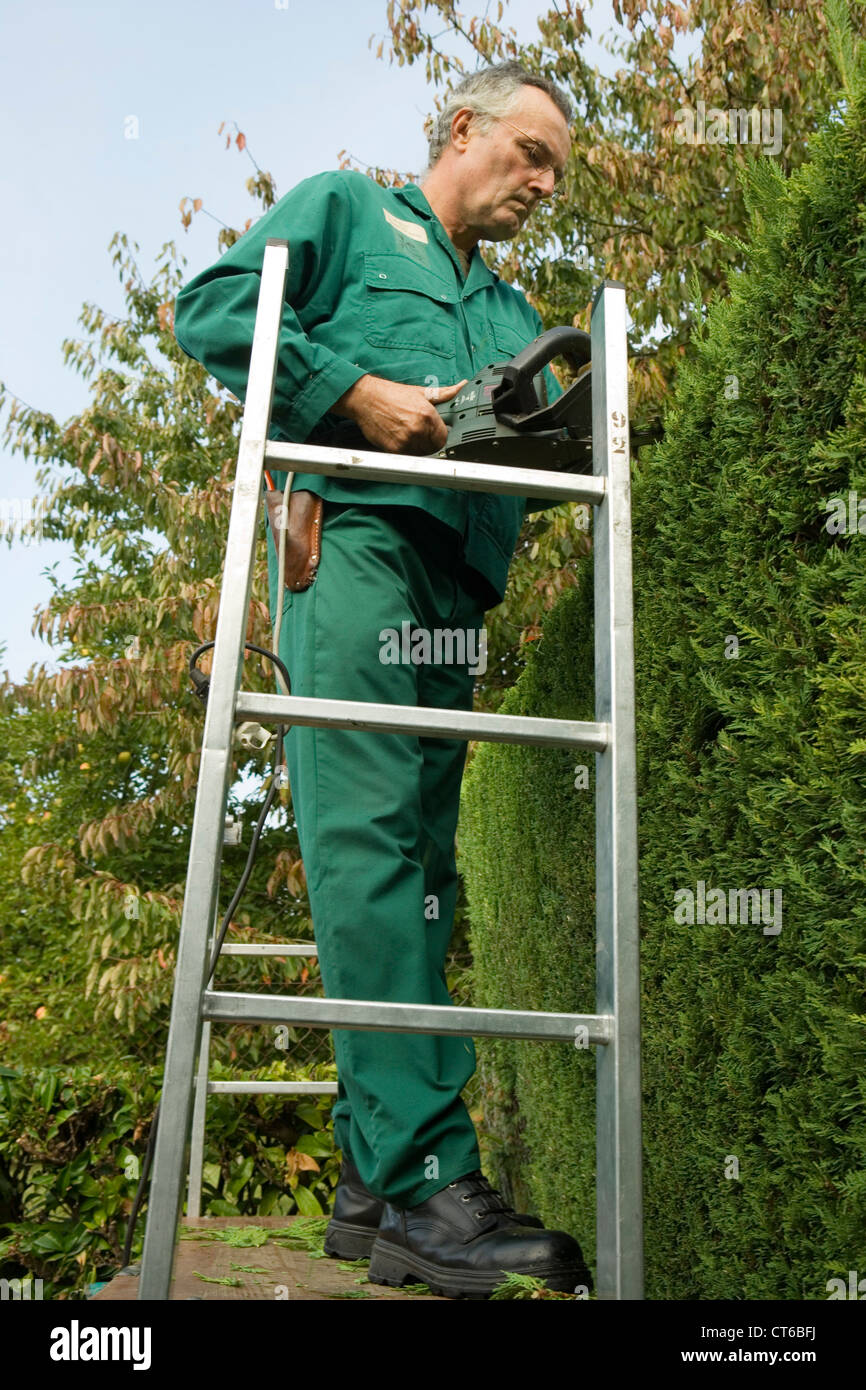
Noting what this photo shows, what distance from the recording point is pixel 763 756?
1555 millimetres

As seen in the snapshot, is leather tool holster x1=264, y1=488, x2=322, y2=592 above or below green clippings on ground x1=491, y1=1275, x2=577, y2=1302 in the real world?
above

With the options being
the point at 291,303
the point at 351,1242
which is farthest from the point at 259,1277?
the point at 291,303

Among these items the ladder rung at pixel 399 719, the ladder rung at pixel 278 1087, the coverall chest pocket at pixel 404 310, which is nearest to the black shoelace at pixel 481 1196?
the ladder rung at pixel 399 719

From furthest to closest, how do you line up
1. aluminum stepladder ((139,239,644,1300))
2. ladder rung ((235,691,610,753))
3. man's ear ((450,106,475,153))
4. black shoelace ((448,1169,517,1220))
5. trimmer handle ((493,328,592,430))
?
man's ear ((450,106,475,153))
trimmer handle ((493,328,592,430))
black shoelace ((448,1169,517,1220))
ladder rung ((235,691,610,753))
aluminum stepladder ((139,239,644,1300))

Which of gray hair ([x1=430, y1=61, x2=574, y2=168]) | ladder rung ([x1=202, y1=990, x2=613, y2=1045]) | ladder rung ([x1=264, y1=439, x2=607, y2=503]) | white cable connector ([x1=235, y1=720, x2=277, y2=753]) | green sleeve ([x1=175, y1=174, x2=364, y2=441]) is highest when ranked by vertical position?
gray hair ([x1=430, y1=61, x2=574, y2=168])

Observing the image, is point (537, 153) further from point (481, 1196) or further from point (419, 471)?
point (481, 1196)

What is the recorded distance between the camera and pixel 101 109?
16.6 metres

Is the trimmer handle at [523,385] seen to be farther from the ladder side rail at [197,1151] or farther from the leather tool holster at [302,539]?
the ladder side rail at [197,1151]

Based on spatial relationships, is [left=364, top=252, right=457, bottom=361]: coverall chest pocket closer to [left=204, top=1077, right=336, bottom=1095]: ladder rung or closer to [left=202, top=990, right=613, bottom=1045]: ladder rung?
[left=202, top=990, right=613, bottom=1045]: ladder rung

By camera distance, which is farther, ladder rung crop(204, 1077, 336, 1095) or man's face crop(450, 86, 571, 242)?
ladder rung crop(204, 1077, 336, 1095)

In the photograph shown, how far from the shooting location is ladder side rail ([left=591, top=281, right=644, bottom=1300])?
149 cm

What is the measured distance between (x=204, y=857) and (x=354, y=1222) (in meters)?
1.22

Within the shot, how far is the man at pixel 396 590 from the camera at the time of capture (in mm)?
1929

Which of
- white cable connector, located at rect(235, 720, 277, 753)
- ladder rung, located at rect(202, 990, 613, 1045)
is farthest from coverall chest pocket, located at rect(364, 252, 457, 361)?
ladder rung, located at rect(202, 990, 613, 1045)
